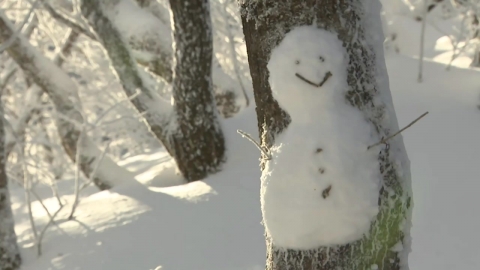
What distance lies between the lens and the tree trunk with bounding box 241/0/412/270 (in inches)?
60.6

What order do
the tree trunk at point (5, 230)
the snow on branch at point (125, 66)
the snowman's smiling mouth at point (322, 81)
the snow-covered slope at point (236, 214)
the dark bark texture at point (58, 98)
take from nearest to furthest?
1. the snowman's smiling mouth at point (322, 81)
2. the snow-covered slope at point (236, 214)
3. the tree trunk at point (5, 230)
4. the dark bark texture at point (58, 98)
5. the snow on branch at point (125, 66)

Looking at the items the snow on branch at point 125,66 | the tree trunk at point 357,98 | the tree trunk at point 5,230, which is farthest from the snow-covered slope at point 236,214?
the tree trunk at point 357,98

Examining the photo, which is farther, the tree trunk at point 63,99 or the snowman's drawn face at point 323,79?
the tree trunk at point 63,99

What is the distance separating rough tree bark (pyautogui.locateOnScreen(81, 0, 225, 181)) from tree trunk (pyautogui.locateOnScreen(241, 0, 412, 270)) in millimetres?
2642

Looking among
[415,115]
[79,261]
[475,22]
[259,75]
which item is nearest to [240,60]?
[475,22]

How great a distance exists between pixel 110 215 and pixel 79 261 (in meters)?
0.62

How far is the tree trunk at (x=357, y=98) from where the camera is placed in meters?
1.54

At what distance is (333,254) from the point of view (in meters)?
1.59

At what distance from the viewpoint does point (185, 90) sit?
4.35 metres

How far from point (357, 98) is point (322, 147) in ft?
0.67

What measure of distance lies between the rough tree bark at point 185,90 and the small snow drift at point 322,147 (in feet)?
9.08

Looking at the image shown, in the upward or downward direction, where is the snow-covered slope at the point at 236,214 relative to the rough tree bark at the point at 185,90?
downward

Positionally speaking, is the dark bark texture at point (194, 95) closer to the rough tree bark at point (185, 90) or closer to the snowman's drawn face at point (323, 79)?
the rough tree bark at point (185, 90)

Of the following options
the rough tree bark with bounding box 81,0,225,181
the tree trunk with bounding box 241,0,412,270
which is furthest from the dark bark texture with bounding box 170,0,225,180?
the tree trunk with bounding box 241,0,412,270
